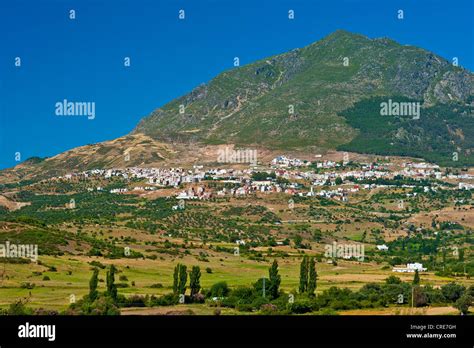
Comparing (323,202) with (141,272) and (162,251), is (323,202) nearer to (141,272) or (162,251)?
(162,251)

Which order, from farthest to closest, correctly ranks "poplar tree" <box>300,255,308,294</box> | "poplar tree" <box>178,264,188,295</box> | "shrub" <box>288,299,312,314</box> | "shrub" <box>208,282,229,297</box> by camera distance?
"poplar tree" <box>300,255,308,294</box> → "shrub" <box>208,282,229,297</box> → "poplar tree" <box>178,264,188,295</box> → "shrub" <box>288,299,312,314</box>

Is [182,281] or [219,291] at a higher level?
[182,281]

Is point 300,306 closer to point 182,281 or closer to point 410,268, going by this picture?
point 182,281

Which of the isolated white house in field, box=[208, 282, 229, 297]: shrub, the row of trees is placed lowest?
the isolated white house in field

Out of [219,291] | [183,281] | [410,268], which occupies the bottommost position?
[410,268]

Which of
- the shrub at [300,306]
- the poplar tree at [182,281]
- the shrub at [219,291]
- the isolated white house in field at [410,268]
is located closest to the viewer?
the shrub at [300,306]

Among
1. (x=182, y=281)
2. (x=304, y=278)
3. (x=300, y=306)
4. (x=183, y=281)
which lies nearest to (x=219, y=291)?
(x=183, y=281)

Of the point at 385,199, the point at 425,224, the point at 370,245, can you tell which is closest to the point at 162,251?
the point at 370,245

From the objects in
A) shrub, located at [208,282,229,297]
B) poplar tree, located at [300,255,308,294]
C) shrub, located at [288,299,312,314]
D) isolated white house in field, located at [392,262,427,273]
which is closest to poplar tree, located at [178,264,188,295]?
shrub, located at [208,282,229,297]

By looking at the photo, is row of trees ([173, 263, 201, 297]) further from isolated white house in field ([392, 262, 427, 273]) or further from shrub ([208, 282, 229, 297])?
isolated white house in field ([392, 262, 427, 273])

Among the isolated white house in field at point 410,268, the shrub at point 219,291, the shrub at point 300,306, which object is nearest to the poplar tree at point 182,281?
the shrub at point 219,291

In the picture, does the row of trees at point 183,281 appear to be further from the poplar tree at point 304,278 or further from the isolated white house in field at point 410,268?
the isolated white house in field at point 410,268
